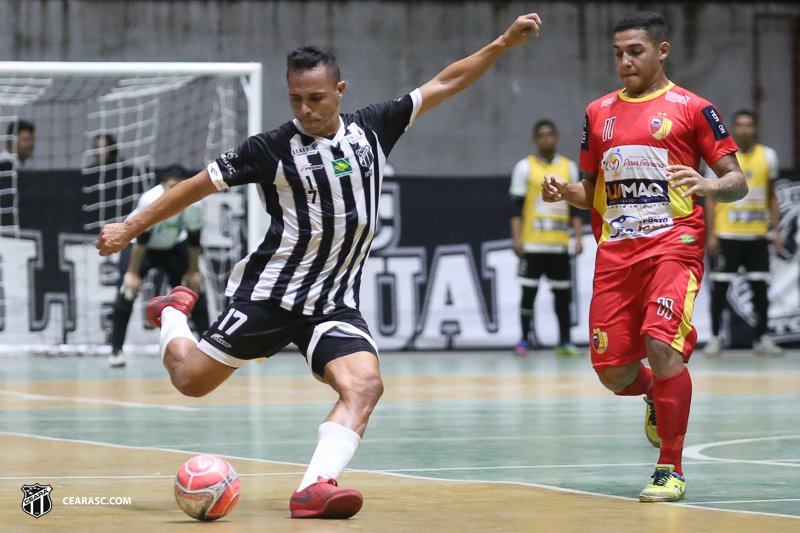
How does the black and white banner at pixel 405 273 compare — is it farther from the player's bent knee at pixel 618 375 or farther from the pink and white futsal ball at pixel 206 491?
the pink and white futsal ball at pixel 206 491

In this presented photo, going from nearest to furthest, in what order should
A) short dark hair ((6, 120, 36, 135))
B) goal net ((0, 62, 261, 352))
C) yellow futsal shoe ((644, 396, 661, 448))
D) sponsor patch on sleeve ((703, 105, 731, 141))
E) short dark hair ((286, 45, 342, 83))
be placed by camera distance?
1. short dark hair ((286, 45, 342, 83))
2. sponsor patch on sleeve ((703, 105, 731, 141))
3. yellow futsal shoe ((644, 396, 661, 448))
4. goal net ((0, 62, 261, 352))
5. short dark hair ((6, 120, 36, 135))

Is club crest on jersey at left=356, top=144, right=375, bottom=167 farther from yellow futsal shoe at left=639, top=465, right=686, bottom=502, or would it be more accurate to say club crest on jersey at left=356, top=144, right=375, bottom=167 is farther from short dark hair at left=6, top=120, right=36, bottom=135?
short dark hair at left=6, top=120, right=36, bottom=135

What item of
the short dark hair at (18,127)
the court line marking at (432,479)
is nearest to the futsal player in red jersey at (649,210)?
the court line marking at (432,479)

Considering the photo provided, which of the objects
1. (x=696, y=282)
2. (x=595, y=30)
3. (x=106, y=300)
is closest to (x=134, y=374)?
(x=106, y=300)

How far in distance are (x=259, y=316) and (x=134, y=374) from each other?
7.33m

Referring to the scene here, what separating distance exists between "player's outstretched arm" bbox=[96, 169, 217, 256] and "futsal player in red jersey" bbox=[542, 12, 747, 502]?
1.61m

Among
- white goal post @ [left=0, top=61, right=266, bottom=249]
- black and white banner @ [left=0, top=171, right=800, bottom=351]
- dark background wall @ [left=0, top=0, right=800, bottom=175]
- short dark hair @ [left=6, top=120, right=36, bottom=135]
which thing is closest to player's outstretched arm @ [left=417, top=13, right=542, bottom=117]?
white goal post @ [left=0, top=61, right=266, bottom=249]

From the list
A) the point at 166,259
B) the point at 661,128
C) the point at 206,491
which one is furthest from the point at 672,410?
the point at 166,259

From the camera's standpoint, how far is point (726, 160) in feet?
17.0

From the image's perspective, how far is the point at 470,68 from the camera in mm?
5371

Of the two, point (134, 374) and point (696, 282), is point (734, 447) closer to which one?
point (696, 282)

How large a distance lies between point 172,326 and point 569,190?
6.39 ft

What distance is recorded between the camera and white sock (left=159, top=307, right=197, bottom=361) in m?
5.42

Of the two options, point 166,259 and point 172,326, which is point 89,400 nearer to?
point 166,259
